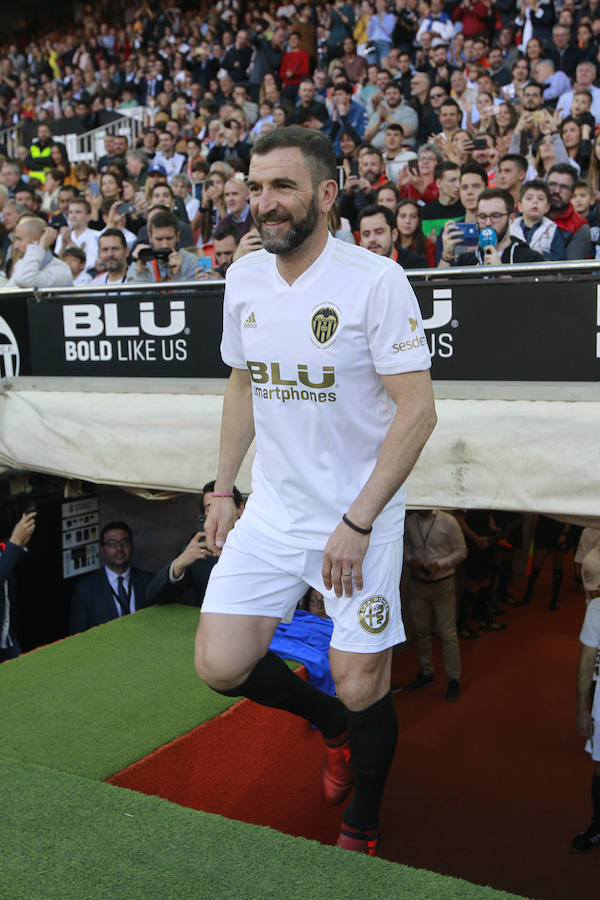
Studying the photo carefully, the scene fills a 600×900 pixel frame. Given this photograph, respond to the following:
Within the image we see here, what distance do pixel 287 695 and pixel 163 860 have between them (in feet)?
2.26

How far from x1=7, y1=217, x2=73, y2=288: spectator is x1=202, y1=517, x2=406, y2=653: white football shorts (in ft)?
13.8

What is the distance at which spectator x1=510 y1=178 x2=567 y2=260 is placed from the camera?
6.08 m

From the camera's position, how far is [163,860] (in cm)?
243

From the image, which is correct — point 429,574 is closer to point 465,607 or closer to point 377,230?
point 465,607

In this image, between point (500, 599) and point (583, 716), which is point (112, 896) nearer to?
point (583, 716)

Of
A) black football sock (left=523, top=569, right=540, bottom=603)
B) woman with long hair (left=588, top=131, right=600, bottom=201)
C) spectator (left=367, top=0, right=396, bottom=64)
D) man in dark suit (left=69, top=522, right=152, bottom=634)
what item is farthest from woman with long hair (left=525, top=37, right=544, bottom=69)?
man in dark suit (left=69, top=522, right=152, bottom=634)

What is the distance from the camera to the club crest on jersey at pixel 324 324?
2488 mm

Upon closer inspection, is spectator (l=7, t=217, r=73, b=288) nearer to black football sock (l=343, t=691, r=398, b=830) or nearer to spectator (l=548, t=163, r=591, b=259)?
spectator (l=548, t=163, r=591, b=259)

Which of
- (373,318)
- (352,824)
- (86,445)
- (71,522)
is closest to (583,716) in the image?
(352,824)

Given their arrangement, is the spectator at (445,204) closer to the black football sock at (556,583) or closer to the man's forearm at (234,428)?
the black football sock at (556,583)

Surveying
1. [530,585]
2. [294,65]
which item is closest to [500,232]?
[530,585]

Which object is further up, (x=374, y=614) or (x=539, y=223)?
(x=539, y=223)

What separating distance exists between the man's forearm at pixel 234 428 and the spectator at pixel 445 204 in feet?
15.2

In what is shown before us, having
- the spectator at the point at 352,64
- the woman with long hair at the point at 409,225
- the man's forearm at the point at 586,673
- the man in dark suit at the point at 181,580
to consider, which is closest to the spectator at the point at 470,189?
the woman with long hair at the point at 409,225
